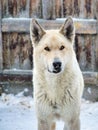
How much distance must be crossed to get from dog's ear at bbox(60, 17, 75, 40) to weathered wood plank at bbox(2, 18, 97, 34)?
2782 mm

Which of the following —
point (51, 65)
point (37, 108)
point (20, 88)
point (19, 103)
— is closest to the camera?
point (51, 65)

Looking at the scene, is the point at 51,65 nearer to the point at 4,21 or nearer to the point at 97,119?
the point at 97,119

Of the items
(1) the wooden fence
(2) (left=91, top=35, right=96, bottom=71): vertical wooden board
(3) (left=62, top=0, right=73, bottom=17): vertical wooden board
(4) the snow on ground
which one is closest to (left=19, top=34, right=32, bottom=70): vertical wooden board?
(1) the wooden fence

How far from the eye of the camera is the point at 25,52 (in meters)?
9.17

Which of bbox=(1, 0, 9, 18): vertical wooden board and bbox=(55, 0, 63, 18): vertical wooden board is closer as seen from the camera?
bbox=(55, 0, 63, 18): vertical wooden board

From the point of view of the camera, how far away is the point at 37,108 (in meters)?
6.06

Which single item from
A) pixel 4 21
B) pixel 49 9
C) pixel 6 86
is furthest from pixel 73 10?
pixel 6 86

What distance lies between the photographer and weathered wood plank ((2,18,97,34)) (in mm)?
8836

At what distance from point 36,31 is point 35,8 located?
2973 millimetres

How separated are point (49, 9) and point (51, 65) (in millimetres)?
3438

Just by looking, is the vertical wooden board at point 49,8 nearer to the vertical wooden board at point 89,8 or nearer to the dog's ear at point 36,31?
the vertical wooden board at point 89,8

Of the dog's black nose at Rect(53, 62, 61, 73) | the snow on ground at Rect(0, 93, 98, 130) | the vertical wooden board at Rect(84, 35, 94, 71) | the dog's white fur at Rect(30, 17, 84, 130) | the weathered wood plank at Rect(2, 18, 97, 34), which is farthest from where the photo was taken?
the vertical wooden board at Rect(84, 35, 94, 71)

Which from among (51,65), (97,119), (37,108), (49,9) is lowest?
(97,119)

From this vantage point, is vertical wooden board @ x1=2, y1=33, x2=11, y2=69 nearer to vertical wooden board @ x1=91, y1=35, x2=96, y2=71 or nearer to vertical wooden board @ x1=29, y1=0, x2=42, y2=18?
vertical wooden board @ x1=29, y1=0, x2=42, y2=18
